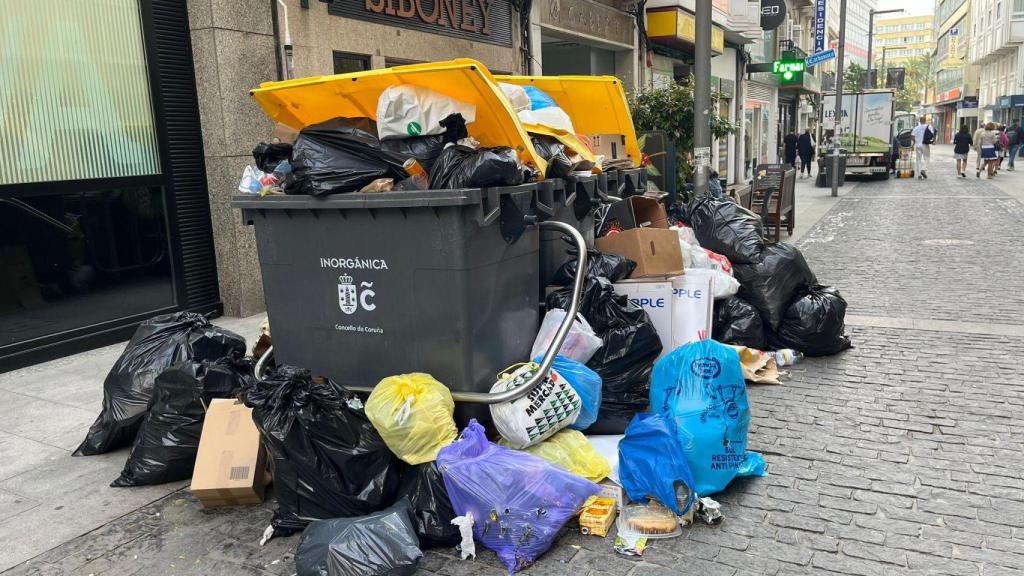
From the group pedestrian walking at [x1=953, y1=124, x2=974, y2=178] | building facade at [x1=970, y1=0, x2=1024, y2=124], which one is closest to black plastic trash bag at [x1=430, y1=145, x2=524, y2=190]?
pedestrian walking at [x1=953, y1=124, x2=974, y2=178]

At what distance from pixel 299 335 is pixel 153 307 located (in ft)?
11.6

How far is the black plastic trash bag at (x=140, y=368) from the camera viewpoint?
4121 mm

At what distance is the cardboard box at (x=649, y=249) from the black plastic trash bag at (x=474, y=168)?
4.62 ft

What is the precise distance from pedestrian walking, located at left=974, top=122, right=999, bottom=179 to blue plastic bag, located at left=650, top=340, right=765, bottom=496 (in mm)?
24356

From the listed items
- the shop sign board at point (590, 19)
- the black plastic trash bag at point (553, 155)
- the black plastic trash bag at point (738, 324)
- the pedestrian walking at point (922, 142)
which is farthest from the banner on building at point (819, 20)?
the black plastic trash bag at point (553, 155)

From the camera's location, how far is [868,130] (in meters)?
25.3

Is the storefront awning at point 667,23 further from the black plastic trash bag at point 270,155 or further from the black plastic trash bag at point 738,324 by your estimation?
the black plastic trash bag at point 270,155

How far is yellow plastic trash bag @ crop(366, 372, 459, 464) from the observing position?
3215 millimetres

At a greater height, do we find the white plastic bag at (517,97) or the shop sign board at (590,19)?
the shop sign board at (590,19)

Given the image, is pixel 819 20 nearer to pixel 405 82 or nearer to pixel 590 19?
pixel 590 19

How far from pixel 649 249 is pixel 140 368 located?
3.05 m

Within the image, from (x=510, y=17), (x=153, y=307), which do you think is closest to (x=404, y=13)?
(x=510, y=17)

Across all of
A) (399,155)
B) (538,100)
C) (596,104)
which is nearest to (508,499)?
(399,155)

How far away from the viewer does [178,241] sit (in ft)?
22.8
